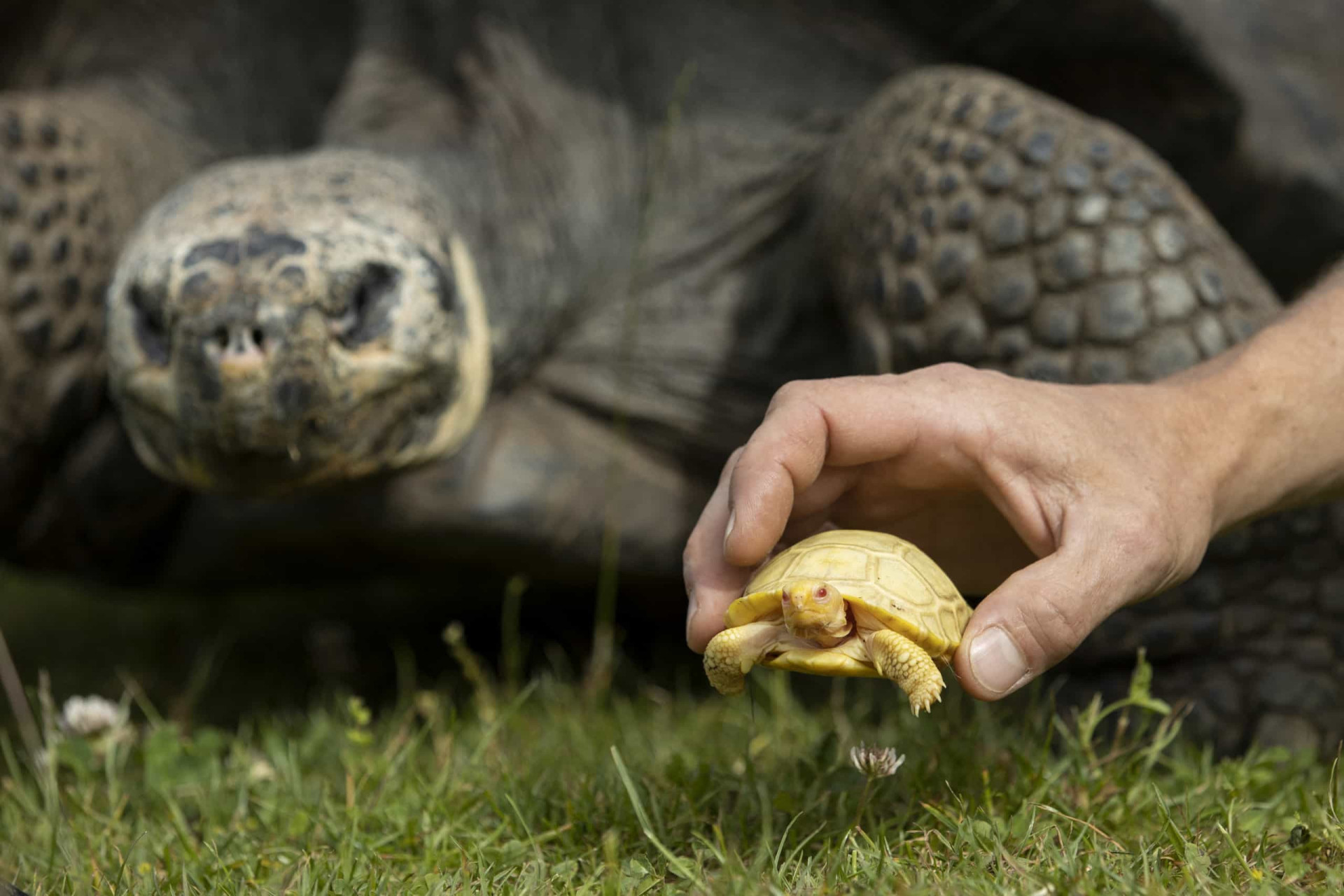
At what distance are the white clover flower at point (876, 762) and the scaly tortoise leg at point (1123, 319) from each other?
26.3 inches

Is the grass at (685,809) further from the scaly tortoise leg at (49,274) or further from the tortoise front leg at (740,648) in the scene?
the scaly tortoise leg at (49,274)

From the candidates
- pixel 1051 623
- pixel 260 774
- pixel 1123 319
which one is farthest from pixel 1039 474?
pixel 260 774

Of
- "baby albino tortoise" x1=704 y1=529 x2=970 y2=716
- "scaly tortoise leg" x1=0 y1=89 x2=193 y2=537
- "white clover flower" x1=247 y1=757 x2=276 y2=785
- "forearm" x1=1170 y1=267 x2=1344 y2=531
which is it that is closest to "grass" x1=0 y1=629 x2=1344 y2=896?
"white clover flower" x1=247 y1=757 x2=276 y2=785

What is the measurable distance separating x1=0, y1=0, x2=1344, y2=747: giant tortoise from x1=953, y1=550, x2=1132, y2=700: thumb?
2.27 feet

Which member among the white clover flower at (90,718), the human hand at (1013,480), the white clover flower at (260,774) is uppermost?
the human hand at (1013,480)

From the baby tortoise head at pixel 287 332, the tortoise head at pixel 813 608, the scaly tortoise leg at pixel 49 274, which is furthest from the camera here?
the scaly tortoise leg at pixel 49 274

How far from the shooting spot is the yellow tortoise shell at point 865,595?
108 centimetres

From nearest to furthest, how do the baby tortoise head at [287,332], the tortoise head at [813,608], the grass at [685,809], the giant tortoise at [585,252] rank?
the tortoise head at [813,608] → the grass at [685,809] → the baby tortoise head at [287,332] → the giant tortoise at [585,252]

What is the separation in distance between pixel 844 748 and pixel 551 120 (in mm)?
1323

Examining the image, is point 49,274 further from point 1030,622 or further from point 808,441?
point 1030,622

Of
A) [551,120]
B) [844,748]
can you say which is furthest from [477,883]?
[551,120]

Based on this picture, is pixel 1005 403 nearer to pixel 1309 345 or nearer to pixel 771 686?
pixel 1309 345

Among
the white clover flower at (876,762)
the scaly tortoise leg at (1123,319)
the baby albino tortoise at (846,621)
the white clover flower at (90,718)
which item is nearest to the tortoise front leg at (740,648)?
the baby albino tortoise at (846,621)

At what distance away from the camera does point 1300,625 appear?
1.76 m
